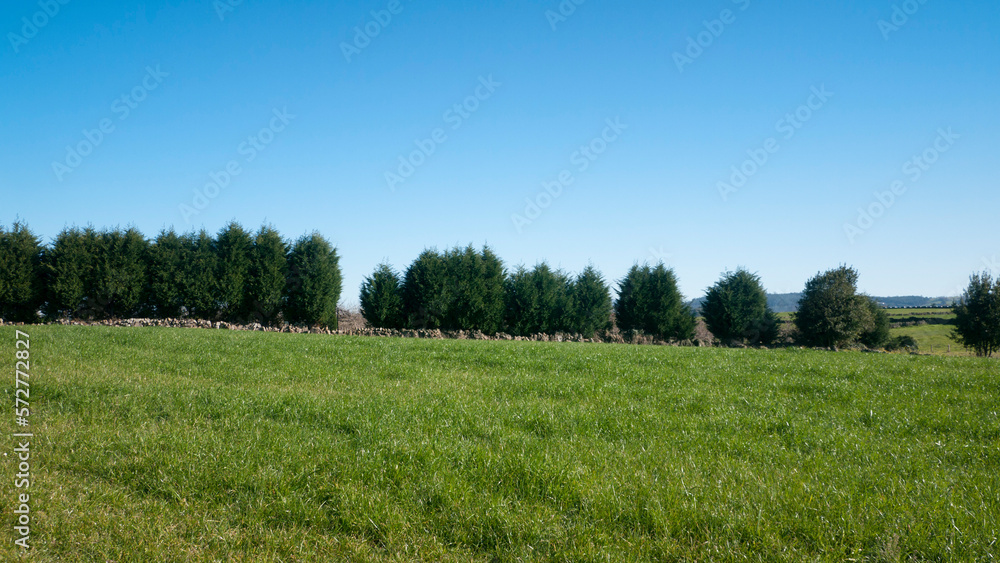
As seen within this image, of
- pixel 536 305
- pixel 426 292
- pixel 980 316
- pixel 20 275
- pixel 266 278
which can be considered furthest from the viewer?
pixel 980 316

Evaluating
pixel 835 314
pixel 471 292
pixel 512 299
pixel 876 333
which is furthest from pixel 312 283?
pixel 876 333

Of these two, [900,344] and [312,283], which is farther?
[900,344]

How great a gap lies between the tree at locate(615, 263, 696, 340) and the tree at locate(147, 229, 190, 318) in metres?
25.5

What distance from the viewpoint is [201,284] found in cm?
2641

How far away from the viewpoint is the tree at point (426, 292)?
27859 millimetres

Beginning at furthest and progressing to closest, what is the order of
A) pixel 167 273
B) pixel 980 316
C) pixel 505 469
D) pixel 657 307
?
pixel 980 316 → pixel 657 307 → pixel 167 273 → pixel 505 469

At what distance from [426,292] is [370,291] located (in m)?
3.11

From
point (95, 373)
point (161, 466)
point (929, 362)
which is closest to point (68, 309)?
point (95, 373)

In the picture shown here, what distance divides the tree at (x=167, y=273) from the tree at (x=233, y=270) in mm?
1774

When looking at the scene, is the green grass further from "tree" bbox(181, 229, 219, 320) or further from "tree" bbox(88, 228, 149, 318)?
"tree" bbox(88, 228, 149, 318)

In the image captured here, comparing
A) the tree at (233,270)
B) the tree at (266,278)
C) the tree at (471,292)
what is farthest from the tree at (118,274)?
the tree at (471,292)

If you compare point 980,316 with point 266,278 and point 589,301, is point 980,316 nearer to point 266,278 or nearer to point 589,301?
A: point 589,301

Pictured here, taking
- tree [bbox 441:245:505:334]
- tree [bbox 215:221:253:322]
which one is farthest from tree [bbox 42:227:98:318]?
tree [bbox 441:245:505:334]

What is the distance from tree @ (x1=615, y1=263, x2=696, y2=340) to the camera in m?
30.8
